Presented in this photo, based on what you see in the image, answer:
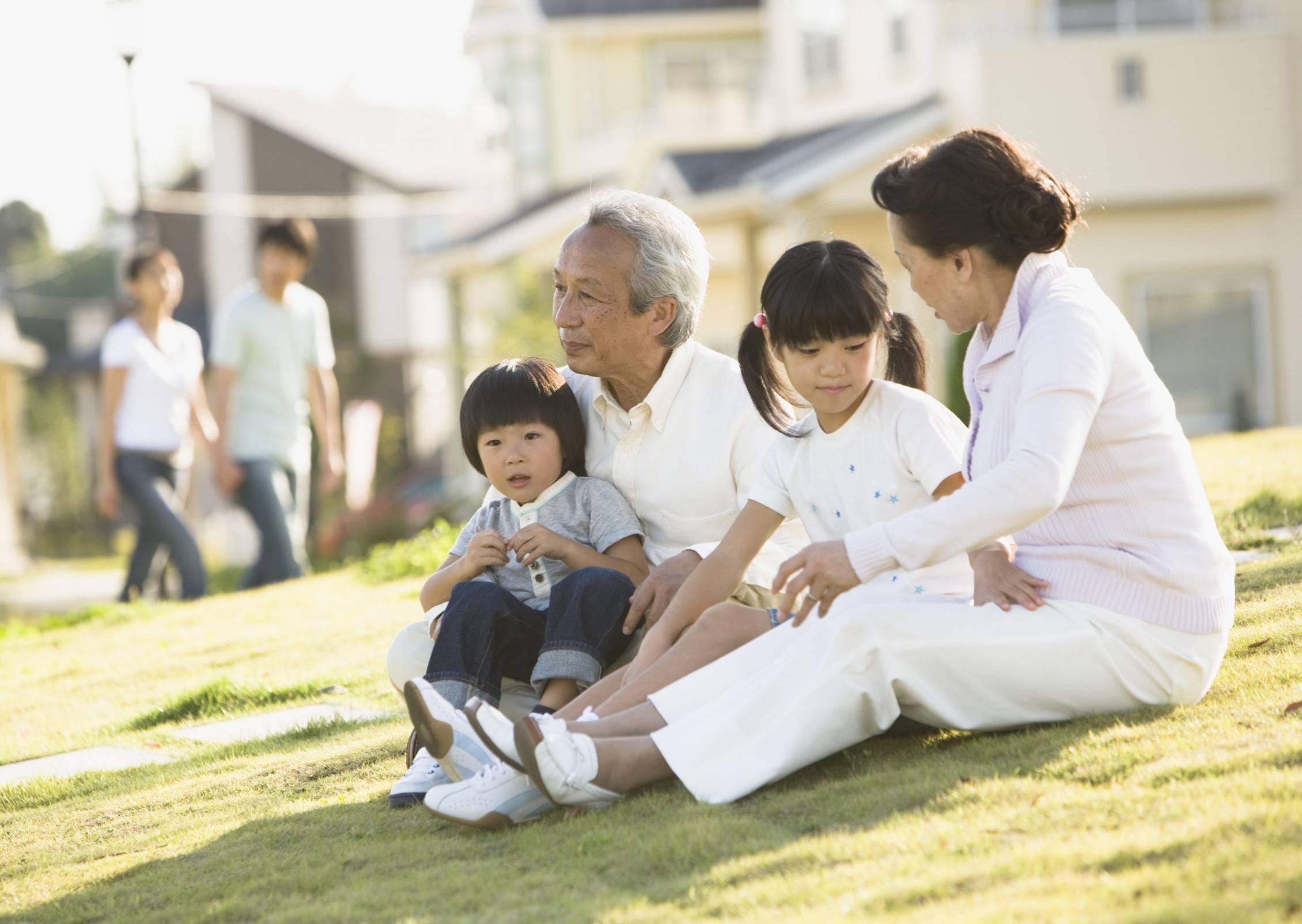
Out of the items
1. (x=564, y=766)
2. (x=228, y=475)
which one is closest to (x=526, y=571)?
(x=564, y=766)

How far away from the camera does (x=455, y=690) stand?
383 cm

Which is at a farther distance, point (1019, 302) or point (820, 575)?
point (1019, 302)

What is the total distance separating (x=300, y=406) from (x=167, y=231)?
32.0 m

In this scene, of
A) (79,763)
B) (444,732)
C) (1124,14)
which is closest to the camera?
(444,732)

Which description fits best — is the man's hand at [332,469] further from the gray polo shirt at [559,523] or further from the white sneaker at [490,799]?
the white sneaker at [490,799]

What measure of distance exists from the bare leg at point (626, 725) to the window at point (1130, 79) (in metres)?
14.9

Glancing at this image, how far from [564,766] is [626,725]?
0.20 meters

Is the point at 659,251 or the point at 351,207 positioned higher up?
the point at 351,207

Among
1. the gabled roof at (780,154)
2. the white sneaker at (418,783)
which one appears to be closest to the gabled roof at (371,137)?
the gabled roof at (780,154)

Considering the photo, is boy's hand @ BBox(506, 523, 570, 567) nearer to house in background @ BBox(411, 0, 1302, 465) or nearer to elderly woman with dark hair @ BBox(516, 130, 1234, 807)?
elderly woman with dark hair @ BBox(516, 130, 1234, 807)

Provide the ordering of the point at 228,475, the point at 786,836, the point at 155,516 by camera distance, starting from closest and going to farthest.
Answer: the point at 786,836 → the point at 228,475 → the point at 155,516

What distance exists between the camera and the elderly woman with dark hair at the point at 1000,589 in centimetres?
321

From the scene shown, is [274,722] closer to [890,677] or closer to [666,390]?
[666,390]

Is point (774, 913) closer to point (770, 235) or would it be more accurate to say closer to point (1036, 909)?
point (1036, 909)
